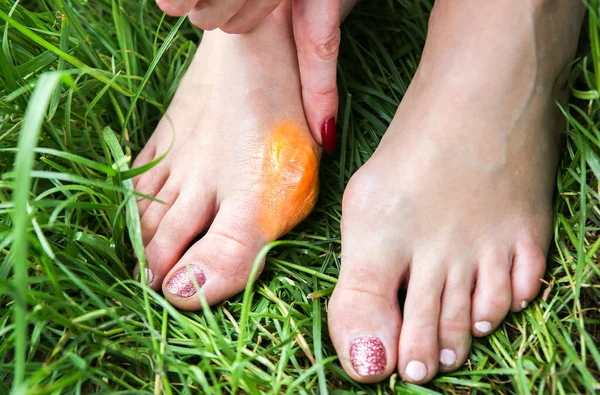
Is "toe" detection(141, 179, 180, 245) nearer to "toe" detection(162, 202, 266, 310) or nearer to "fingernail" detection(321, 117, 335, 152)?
"toe" detection(162, 202, 266, 310)

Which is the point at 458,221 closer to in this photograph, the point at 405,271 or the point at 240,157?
the point at 405,271

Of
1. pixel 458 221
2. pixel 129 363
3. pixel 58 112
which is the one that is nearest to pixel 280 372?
pixel 129 363

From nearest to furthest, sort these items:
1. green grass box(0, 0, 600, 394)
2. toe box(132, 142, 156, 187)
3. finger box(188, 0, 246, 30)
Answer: green grass box(0, 0, 600, 394) → finger box(188, 0, 246, 30) → toe box(132, 142, 156, 187)

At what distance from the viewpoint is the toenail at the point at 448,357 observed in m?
0.81

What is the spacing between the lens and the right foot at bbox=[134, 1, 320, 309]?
963mm

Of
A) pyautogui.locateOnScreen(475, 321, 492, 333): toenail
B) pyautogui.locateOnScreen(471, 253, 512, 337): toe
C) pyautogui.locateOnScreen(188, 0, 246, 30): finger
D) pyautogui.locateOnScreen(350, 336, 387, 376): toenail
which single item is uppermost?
pyautogui.locateOnScreen(188, 0, 246, 30): finger

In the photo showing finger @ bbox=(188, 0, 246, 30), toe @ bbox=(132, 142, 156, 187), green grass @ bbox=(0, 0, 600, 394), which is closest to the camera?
green grass @ bbox=(0, 0, 600, 394)

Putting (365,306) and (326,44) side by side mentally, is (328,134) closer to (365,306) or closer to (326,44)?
(326,44)

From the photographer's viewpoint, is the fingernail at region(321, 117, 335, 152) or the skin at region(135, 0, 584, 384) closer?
the skin at region(135, 0, 584, 384)

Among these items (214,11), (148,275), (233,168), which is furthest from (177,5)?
(148,275)

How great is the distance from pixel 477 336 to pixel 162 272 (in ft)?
1.64

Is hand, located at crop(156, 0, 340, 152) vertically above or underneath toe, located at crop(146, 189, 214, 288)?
above

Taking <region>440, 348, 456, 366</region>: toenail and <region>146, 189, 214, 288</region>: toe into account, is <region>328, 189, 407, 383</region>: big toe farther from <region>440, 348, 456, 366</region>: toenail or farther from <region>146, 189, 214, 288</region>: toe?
<region>146, 189, 214, 288</region>: toe

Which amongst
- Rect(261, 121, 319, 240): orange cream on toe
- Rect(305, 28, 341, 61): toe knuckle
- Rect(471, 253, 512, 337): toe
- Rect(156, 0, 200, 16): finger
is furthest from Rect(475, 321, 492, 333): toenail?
Rect(156, 0, 200, 16): finger
